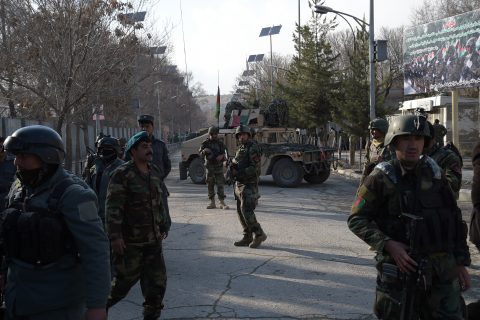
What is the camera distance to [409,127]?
9.48 feet

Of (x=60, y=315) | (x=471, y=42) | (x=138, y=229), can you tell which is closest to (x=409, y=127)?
(x=60, y=315)

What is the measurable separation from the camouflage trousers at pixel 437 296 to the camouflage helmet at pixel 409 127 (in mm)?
650

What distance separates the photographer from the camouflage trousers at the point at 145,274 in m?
3.95

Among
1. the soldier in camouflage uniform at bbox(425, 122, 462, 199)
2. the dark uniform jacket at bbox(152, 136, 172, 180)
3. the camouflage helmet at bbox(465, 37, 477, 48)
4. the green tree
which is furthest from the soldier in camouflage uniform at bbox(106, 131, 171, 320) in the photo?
the green tree

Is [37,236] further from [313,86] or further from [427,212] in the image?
[313,86]

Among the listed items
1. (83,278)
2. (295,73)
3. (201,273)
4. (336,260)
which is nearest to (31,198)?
(83,278)

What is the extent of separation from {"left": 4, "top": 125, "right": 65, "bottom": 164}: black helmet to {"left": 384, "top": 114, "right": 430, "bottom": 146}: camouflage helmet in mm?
1700

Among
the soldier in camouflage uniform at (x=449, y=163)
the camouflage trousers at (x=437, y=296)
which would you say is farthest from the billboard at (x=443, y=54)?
the camouflage trousers at (x=437, y=296)

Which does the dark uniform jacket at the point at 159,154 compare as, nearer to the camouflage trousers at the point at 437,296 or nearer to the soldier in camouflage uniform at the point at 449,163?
the soldier in camouflage uniform at the point at 449,163

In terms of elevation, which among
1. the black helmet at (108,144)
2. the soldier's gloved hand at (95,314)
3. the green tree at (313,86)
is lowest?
the soldier's gloved hand at (95,314)

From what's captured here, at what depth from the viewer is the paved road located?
475 centimetres

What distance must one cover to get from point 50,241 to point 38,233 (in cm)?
6

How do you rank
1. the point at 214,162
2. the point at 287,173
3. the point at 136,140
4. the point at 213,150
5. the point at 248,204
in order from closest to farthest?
the point at 136,140
the point at 248,204
the point at 213,150
the point at 214,162
the point at 287,173

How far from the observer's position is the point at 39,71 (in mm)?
13578
